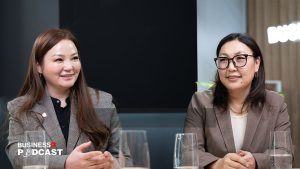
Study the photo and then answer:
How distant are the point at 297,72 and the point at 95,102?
2582 mm

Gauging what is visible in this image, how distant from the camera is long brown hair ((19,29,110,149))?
7.88ft

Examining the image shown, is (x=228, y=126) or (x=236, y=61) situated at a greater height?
(x=236, y=61)

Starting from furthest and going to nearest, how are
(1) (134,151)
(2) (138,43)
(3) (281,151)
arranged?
(2) (138,43) < (3) (281,151) < (1) (134,151)

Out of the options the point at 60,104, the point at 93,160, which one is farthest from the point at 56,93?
the point at 93,160

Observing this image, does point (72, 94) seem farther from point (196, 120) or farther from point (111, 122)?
point (196, 120)

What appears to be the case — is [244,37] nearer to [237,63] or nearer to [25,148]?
[237,63]

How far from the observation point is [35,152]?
57.6 inches

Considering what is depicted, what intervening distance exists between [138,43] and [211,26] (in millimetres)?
710

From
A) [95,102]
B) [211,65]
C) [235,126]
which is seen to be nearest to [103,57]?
[211,65]

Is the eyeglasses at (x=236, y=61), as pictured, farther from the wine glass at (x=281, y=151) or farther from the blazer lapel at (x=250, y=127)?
the wine glass at (x=281, y=151)

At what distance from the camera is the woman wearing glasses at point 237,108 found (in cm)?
246

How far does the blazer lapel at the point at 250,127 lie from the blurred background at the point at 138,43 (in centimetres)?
135

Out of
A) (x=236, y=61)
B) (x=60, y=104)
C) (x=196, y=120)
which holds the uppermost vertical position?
(x=236, y=61)

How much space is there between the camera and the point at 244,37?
2533 mm
